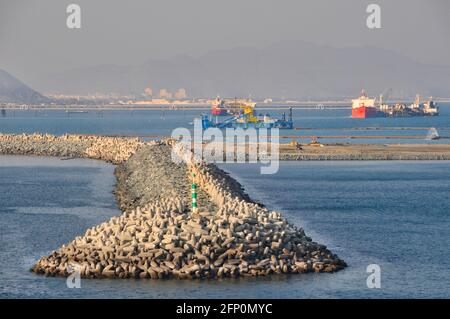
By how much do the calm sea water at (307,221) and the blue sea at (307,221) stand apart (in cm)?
3

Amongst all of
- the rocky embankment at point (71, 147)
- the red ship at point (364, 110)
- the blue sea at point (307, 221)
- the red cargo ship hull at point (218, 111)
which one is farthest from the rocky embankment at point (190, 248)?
the red cargo ship hull at point (218, 111)

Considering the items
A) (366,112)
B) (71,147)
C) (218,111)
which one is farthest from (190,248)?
(218,111)

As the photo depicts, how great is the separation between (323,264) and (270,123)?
8239cm

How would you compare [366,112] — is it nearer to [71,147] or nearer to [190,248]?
[71,147]

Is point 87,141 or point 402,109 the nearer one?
point 87,141

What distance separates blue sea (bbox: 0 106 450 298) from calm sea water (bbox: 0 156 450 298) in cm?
3

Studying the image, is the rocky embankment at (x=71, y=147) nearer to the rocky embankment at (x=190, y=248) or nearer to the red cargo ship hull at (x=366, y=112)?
the rocky embankment at (x=190, y=248)

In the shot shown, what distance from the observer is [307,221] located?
30109 millimetres

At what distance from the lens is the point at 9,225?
29625 mm

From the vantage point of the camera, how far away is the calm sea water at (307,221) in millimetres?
20406

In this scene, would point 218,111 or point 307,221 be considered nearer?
point 307,221
